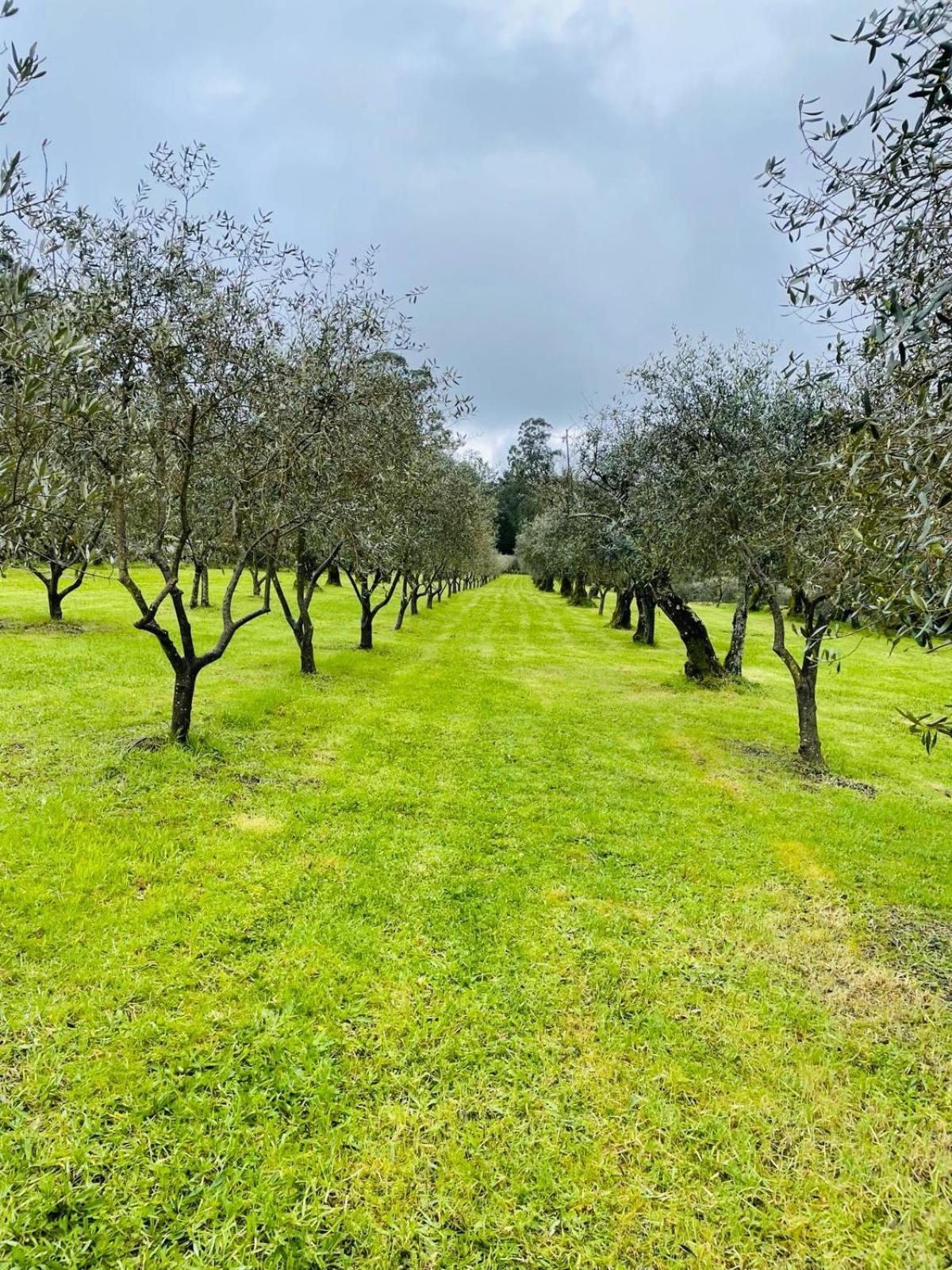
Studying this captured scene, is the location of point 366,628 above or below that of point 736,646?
below

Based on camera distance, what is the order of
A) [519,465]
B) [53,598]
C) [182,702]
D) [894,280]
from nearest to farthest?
[894,280], [182,702], [53,598], [519,465]

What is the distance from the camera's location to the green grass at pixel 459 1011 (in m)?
3.52

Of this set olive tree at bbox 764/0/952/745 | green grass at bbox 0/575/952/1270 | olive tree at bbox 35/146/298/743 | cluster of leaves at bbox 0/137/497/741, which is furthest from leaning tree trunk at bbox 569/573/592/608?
olive tree at bbox 764/0/952/745

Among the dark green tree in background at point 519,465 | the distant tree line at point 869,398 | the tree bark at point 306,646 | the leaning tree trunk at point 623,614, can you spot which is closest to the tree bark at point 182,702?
the tree bark at point 306,646

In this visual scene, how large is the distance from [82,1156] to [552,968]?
148 inches

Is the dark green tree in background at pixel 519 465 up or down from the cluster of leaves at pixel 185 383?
up

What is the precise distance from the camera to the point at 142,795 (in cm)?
844

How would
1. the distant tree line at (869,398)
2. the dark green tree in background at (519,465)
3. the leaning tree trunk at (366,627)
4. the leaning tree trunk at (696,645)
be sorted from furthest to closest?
1. the dark green tree in background at (519,465)
2. the leaning tree trunk at (366,627)
3. the leaning tree trunk at (696,645)
4. the distant tree line at (869,398)

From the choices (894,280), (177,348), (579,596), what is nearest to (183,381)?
(177,348)

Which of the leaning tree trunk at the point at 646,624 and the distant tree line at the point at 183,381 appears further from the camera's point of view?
the leaning tree trunk at the point at 646,624

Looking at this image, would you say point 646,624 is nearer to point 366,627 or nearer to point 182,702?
point 366,627

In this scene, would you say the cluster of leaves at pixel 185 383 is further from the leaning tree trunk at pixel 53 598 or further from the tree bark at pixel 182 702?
the leaning tree trunk at pixel 53 598

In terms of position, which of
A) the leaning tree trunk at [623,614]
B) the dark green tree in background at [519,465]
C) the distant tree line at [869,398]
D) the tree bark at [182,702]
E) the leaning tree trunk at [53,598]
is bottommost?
the tree bark at [182,702]

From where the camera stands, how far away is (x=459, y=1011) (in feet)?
16.7
